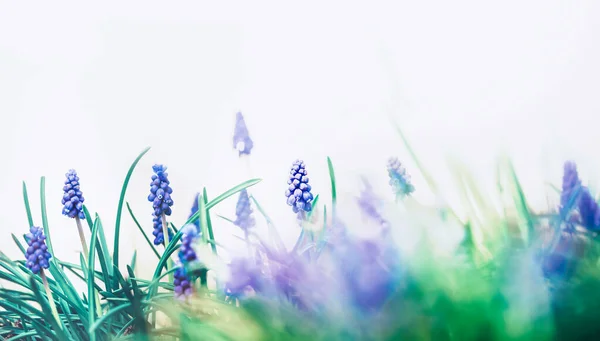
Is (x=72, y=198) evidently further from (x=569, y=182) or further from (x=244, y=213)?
(x=569, y=182)

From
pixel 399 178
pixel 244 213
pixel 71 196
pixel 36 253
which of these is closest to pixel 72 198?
pixel 71 196

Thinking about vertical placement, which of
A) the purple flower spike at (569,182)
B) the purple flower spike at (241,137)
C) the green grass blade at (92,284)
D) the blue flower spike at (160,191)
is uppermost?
the purple flower spike at (241,137)

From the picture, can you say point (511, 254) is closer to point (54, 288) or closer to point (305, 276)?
point (305, 276)

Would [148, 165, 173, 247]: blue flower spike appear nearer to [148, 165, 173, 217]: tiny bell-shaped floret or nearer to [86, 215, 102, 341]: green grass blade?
[148, 165, 173, 217]: tiny bell-shaped floret

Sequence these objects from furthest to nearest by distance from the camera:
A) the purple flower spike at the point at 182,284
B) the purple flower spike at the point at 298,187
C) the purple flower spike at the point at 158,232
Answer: the purple flower spike at the point at 158,232 → the purple flower spike at the point at 298,187 → the purple flower spike at the point at 182,284

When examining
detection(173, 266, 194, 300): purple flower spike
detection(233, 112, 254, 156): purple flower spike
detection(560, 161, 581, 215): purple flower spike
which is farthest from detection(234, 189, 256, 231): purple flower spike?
detection(560, 161, 581, 215): purple flower spike

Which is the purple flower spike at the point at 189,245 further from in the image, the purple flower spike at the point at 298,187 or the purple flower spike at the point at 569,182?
the purple flower spike at the point at 569,182

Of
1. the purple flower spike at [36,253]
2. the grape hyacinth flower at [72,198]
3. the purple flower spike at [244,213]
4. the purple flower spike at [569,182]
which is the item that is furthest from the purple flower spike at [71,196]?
the purple flower spike at [569,182]
